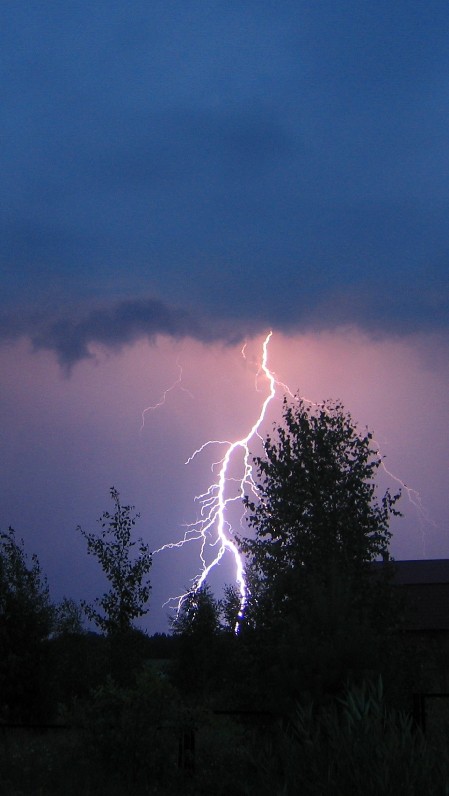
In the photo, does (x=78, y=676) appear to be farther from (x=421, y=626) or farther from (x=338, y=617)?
(x=421, y=626)

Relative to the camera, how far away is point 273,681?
10.7 metres

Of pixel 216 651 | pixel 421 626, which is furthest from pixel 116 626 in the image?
pixel 421 626

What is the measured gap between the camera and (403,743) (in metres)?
6.84

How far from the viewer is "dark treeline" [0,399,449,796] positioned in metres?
7.71

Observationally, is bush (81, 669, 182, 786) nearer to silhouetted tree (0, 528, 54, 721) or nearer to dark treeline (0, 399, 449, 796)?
dark treeline (0, 399, 449, 796)

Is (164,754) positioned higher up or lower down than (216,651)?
lower down

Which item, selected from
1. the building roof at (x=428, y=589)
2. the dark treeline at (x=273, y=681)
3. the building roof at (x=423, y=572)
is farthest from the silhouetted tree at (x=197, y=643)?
the building roof at (x=423, y=572)

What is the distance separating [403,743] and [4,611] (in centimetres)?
1219

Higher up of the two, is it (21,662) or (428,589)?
(428,589)

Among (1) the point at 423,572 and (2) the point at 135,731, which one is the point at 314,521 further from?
(1) the point at 423,572

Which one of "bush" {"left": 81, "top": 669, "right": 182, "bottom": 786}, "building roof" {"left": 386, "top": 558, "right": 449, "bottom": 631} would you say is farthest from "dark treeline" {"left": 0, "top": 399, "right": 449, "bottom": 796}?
"building roof" {"left": 386, "top": 558, "right": 449, "bottom": 631}

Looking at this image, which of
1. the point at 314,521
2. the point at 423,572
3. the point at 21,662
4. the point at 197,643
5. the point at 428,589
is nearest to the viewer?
the point at 21,662

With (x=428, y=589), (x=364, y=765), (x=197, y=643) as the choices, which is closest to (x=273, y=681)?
(x=364, y=765)

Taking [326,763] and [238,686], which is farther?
[238,686]
